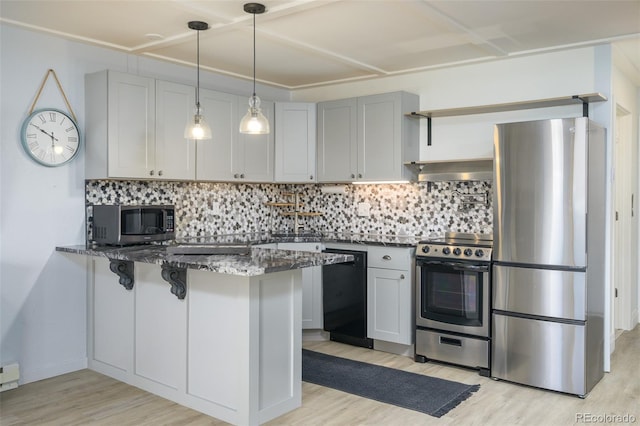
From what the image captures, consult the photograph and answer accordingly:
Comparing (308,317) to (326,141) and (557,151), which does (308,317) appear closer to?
(326,141)

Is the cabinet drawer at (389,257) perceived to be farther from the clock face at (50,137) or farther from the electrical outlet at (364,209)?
the clock face at (50,137)

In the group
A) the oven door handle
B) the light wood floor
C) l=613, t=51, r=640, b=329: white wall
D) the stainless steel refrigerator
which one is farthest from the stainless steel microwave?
l=613, t=51, r=640, b=329: white wall

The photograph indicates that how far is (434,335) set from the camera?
4293mm

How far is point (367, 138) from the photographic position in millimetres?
5008

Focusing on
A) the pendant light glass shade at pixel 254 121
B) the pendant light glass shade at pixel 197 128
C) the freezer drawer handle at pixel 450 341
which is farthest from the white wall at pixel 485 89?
the pendant light glass shade at pixel 197 128

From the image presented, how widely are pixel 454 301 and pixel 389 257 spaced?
0.66 metres

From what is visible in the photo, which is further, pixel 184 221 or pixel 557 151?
pixel 184 221

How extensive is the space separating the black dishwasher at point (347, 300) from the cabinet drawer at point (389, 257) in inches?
3.1

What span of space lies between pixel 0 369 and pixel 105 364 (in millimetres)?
671

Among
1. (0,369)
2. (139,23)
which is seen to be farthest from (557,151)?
(0,369)

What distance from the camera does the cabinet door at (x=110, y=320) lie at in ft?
12.5

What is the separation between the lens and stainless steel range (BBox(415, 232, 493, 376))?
13.2 ft

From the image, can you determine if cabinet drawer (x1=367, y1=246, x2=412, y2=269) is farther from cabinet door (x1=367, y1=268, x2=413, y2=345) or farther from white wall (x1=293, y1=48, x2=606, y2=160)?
white wall (x1=293, y1=48, x2=606, y2=160)

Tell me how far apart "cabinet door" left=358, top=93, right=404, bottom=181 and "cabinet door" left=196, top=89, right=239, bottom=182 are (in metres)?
1.16
